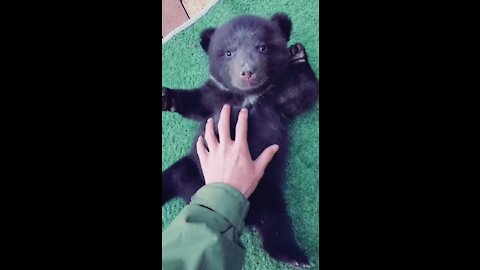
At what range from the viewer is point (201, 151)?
1161 millimetres

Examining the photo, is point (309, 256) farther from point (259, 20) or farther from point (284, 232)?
point (259, 20)

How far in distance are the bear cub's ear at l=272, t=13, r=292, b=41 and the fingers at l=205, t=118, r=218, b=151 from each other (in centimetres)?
31

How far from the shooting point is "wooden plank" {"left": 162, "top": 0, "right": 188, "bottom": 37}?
1.22m

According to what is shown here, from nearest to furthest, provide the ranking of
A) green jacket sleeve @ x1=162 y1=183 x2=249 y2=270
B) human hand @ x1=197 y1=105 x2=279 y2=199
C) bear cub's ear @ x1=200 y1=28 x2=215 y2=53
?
green jacket sleeve @ x1=162 y1=183 x2=249 y2=270 < human hand @ x1=197 y1=105 x2=279 y2=199 < bear cub's ear @ x1=200 y1=28 x2=215 y2=53

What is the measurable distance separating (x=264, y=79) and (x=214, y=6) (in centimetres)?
27

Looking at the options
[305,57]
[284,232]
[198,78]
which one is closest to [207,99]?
[198,78]

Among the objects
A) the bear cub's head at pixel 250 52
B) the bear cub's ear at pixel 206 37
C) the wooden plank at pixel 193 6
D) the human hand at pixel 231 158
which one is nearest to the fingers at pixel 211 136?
the human hand at pixel 231 158

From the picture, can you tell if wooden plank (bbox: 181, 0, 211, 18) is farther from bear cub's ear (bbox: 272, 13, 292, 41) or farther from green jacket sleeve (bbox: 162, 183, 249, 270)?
green jacket sleeve (bbox: 162, 183, 249, 270)

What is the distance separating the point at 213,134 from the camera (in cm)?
116

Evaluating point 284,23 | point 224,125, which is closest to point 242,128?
point 224,125

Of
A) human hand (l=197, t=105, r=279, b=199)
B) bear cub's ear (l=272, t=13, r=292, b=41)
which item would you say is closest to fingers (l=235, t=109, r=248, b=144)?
human hand (l=197, t=105, r=279, b=199)

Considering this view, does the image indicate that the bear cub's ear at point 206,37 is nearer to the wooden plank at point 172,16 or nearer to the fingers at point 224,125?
the wooden plank at point 172,16

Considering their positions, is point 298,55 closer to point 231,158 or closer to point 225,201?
point 231,158

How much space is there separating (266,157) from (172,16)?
493 mm
